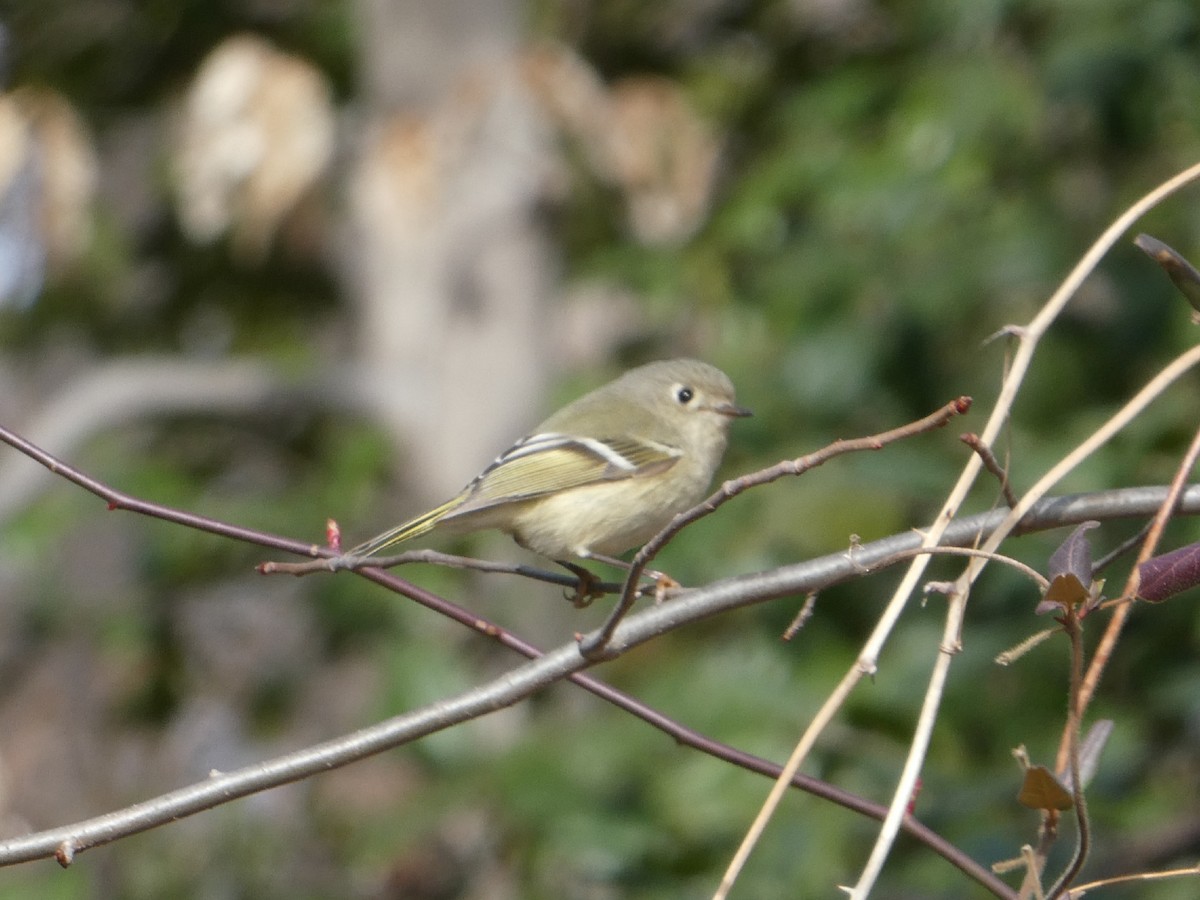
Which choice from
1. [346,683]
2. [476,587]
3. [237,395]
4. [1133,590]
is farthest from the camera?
[346,683]

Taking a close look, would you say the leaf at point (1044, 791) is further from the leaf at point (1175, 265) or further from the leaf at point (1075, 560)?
the leaf at point (1175, 265)

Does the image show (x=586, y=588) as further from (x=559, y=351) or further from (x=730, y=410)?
(x=559, y=351)

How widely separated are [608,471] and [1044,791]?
4.94 feet

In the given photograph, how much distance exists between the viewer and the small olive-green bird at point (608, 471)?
2.59 meters

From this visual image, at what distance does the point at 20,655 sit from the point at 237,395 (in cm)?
135

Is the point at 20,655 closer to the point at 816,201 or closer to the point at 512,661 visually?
the point at 512,661

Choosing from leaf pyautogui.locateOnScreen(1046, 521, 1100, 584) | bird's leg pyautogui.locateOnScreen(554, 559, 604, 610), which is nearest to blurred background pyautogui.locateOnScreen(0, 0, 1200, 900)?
bird's leg pyautogui.locateOnScreen(554, 559, 604, 610)

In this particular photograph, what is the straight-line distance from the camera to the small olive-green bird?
2.59 m

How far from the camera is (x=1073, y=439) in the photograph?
289 cm

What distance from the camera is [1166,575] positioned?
1.29 meters

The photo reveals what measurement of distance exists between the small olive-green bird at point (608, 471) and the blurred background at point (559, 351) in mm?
271

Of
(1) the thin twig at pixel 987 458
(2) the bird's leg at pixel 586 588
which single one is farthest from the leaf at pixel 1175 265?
(2) the bird's leg at pixel 586 588

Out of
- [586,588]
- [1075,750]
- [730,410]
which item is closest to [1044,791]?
[1075,750]

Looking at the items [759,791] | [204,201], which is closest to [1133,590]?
[759,791]
